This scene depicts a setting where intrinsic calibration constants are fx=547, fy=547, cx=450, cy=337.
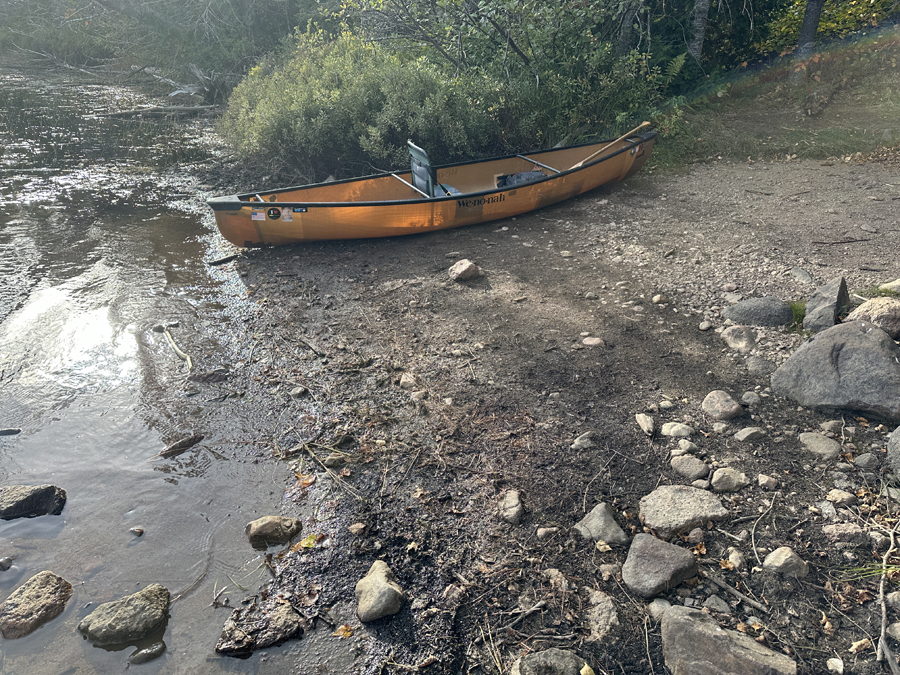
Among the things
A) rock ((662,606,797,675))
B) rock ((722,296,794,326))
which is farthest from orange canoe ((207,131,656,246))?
rock ((662,606,797,675))

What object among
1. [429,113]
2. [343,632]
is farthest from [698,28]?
[343,632]

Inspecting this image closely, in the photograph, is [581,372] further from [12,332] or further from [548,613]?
[12,332]

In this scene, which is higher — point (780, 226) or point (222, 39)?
point (222, 39)

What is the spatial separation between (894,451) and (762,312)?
187 cm

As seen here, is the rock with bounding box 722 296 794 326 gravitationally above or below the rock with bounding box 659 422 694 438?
above

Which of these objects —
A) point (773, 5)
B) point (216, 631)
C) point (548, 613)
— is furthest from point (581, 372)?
point (773, 5)

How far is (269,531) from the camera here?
11.1ft

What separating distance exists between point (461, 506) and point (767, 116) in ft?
35.2

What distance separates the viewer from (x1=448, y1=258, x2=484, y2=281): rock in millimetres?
6340

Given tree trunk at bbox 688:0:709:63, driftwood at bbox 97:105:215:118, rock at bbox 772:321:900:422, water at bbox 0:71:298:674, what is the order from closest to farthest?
1. water at bbox 0:71:298:674
2. rock at bbox 772:321:900:422
3. tree trunk at bbox 688:0:709:63
4. driftwood at bbox 97:105:215:118

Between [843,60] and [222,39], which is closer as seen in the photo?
[843,60]

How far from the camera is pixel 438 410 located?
432 cm

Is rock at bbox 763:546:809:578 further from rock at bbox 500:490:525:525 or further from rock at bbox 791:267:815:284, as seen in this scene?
rock at bbox 791:267:815:284

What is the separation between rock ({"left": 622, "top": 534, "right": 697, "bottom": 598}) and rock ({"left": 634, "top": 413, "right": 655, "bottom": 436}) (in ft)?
3.40
